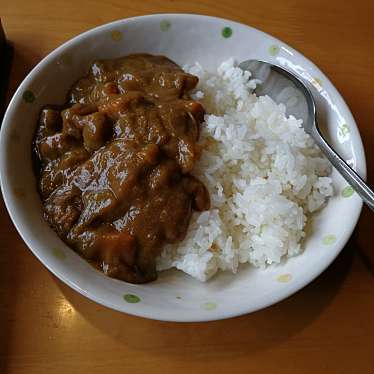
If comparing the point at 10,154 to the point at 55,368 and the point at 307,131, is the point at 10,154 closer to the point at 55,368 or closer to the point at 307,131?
the point at 55,368

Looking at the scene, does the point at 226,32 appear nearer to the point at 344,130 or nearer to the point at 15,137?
the point at 344,130

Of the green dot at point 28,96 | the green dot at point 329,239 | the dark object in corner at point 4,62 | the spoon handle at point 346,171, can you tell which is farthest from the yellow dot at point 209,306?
the dark object in corner at point 4,62

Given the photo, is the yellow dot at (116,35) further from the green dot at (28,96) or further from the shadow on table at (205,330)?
the shadow on table at (205,330)

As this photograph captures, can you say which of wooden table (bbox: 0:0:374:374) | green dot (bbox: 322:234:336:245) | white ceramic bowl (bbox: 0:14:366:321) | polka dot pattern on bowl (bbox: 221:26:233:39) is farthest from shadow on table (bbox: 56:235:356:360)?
polka dot pattern on bowl (bbox: 221:26:233:39)

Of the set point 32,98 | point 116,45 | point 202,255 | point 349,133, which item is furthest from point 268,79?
point 32,98

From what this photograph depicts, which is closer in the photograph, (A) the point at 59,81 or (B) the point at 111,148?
(B) the point at 111,148

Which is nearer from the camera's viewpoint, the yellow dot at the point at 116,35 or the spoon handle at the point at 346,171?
the spoon handle at the point at 346,171

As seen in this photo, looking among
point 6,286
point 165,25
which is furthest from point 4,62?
point 6,286

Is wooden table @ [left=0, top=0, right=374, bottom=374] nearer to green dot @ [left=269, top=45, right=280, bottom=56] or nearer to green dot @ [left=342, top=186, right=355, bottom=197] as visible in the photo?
green dot @ [left=342, top=186, right=355, bottom=197]
